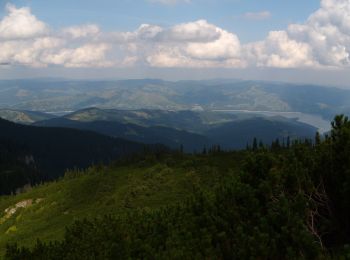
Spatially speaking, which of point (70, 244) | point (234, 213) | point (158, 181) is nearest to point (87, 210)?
point (158, 181)

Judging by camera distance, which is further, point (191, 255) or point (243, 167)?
point (243, 167)

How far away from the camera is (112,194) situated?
162250 millimetres

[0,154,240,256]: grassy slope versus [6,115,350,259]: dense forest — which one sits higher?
[6,115,350,259]: dense forest

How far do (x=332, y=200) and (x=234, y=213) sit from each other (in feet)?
21.4

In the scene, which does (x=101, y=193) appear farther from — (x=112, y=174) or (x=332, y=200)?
(x=332, y=200)

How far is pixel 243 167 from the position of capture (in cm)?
2703

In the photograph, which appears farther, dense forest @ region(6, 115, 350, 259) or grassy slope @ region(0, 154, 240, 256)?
grassy slope @ region(0, 154, 240, 256)

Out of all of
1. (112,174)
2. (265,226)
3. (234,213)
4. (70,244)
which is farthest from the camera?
(112,174)

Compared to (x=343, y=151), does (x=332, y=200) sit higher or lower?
lower

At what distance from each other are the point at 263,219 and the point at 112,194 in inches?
5767

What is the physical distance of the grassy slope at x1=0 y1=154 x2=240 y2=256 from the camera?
14038 centimetres

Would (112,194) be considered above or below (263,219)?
below

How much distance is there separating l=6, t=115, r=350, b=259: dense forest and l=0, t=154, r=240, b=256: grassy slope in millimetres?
103606

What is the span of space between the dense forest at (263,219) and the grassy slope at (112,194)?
104 metres
